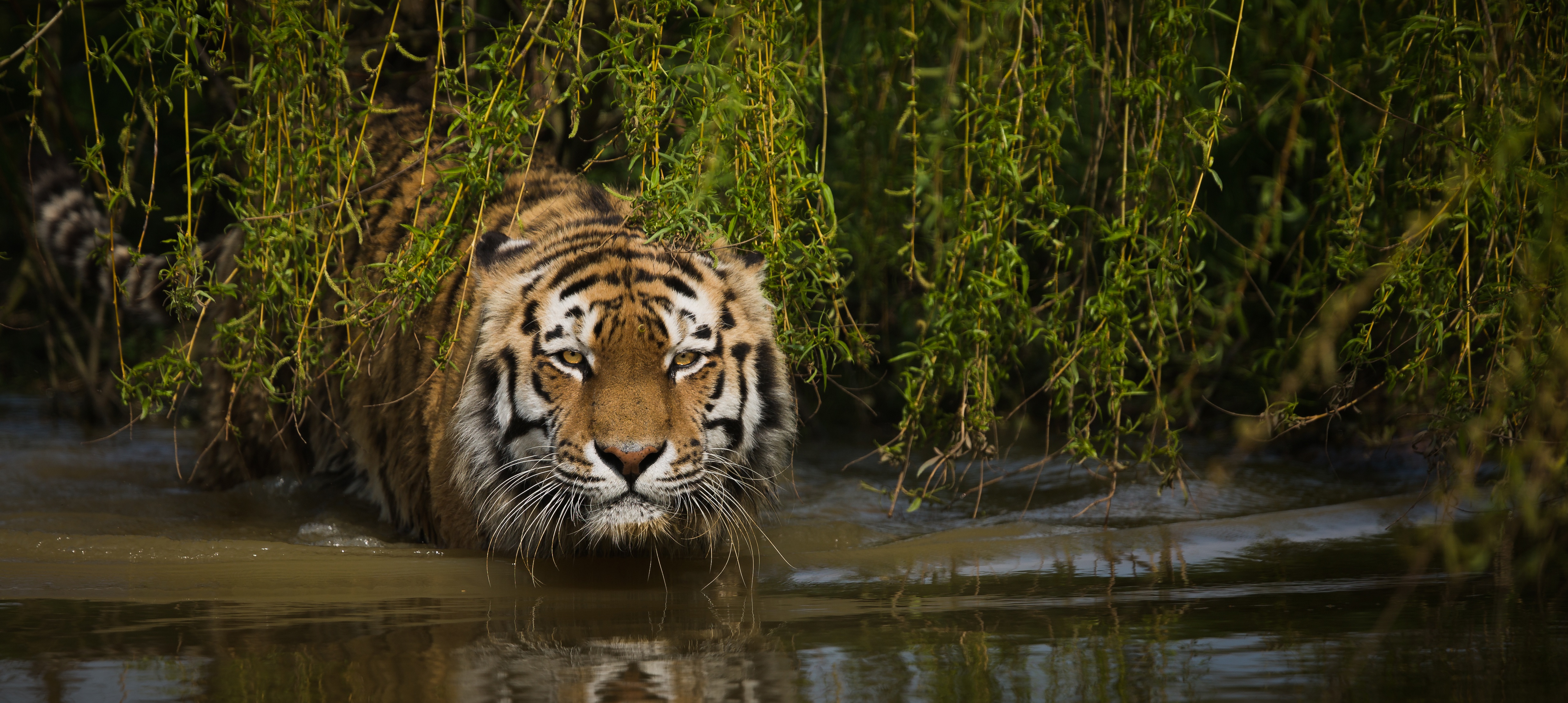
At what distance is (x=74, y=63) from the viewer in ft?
21.8

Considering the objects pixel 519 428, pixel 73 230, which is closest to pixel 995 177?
pixel 519 428

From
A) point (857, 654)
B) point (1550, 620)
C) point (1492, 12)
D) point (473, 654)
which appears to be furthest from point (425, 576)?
point (1492, 12)

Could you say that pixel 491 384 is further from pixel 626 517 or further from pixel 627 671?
pixel 627 671

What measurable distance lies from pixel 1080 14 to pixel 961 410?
100 cm

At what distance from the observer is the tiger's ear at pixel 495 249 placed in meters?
3.55

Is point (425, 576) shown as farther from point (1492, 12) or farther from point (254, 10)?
point (1492, 12)

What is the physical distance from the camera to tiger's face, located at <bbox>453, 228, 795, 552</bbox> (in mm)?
3156

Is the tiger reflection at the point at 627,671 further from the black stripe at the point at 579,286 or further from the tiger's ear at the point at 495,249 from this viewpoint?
the tiger's ear at the point at 495,249

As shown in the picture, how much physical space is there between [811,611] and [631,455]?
549 mm

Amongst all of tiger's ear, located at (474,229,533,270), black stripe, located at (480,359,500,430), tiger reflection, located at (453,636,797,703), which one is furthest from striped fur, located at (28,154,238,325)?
tiger reflection, located at (453,636,797,703)

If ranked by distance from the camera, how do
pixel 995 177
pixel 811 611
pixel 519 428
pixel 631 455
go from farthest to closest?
pixel 519 428
pixel 995 177
pixel 631 455
pixel 811 611

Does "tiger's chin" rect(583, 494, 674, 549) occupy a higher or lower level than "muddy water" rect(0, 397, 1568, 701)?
higher

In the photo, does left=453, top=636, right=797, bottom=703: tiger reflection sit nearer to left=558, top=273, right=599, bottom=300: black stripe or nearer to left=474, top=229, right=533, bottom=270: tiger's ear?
left=558, top=273, right=599, bottom=300: black stripe

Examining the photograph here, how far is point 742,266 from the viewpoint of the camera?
360 cm
